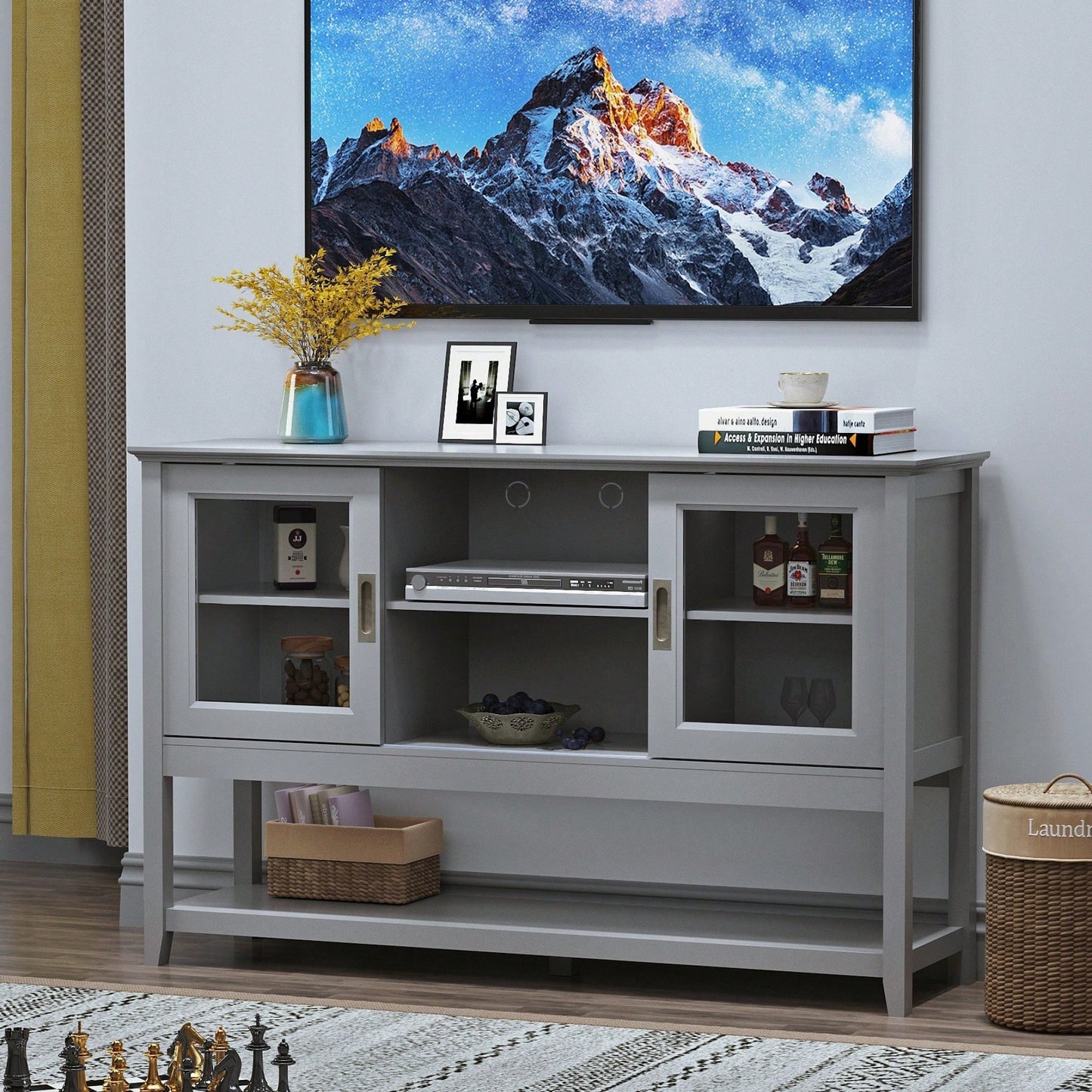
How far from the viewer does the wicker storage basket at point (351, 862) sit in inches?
154

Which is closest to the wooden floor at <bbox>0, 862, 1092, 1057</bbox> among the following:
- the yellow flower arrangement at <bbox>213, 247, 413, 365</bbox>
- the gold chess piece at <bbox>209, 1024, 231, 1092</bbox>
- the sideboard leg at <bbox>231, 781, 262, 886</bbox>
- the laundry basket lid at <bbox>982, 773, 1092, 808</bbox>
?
the sideboard leg at <bbox>231, 781, 262, 886</bbox>

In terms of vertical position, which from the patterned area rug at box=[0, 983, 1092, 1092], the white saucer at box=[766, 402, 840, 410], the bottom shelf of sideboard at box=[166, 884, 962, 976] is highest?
the white saucer at box=[766, 402, 840, 410]

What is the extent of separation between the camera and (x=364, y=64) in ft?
13.5

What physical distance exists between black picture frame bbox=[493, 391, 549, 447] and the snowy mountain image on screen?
0.23 meters

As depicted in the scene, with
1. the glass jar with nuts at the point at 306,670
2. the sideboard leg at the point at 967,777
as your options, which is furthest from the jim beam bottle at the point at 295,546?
the sideboard leg at the point at 967,777

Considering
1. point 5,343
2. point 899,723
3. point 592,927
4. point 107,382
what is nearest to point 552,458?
point 899,723

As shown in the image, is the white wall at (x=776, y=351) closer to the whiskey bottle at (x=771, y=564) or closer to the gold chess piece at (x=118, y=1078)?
the whiskey bottle at (x=771, y=564)

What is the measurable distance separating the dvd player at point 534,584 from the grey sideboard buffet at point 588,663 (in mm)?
26

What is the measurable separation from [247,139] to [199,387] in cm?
57

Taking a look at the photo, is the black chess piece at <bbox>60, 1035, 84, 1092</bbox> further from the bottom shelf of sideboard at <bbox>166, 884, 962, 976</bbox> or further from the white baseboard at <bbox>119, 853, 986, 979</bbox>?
the white baseboard at <bbox>119, 853, 986, 979</bbox>

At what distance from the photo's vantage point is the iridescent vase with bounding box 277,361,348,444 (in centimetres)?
395

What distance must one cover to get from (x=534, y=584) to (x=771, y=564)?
46 cm

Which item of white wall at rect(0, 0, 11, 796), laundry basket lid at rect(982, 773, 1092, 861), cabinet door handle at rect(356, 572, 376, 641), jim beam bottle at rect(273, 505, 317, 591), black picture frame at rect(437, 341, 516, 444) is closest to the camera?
laundry basket lid at rect(982, 773, 1092, 861)

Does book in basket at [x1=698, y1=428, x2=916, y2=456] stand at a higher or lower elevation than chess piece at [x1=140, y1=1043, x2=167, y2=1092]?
higher
